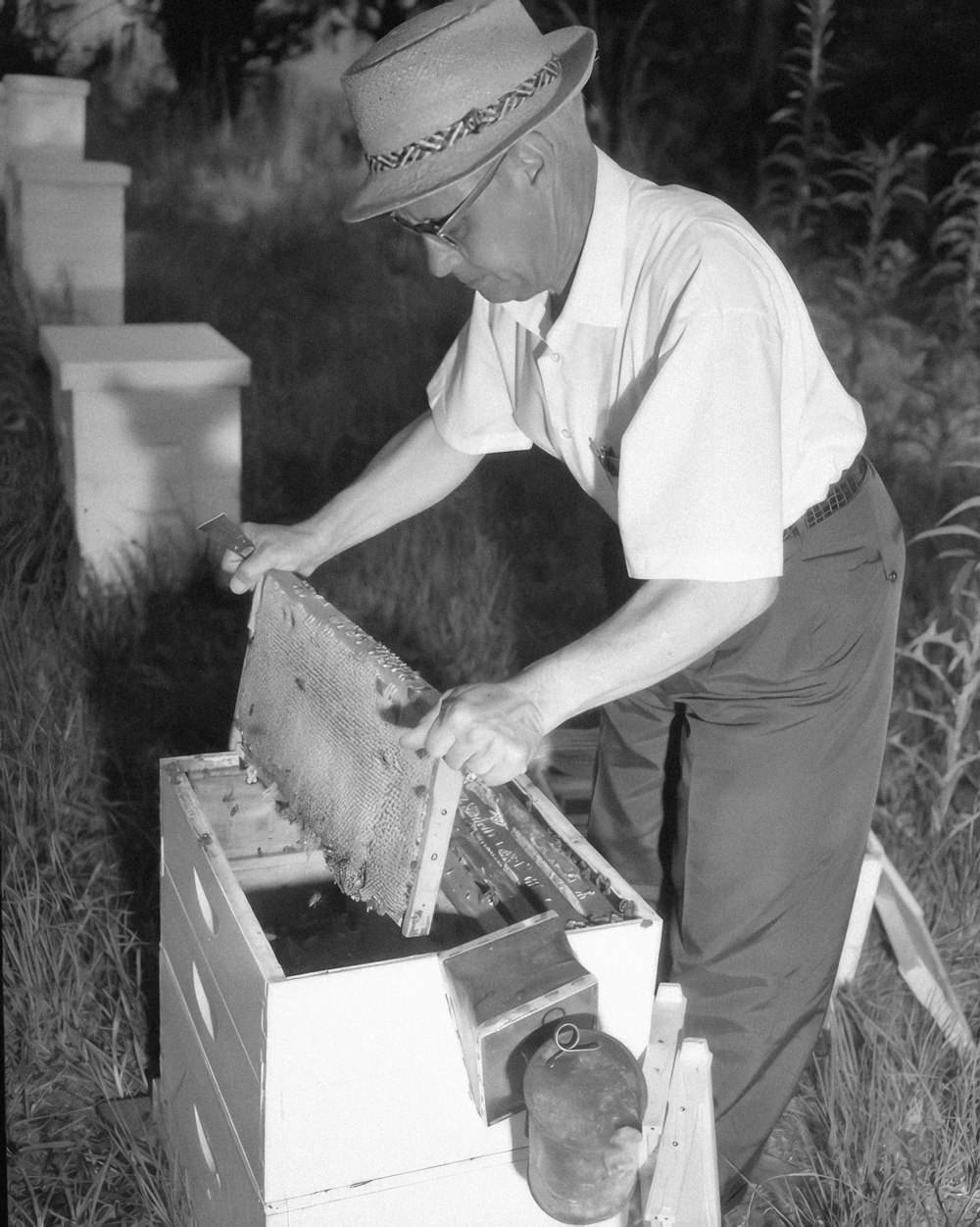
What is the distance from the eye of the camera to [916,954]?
2676 mm

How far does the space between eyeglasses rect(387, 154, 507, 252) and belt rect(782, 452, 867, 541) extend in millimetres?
636

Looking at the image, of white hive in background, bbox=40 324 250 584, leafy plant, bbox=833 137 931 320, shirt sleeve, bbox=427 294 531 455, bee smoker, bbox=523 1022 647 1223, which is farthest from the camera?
leafy plant, bbox=833 137 931 320

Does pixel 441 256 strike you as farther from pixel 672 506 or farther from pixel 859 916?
pixel 859 916

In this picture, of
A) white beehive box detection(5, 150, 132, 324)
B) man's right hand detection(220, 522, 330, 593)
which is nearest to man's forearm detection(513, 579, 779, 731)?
man's right hand detection(220, 522, 330, 593)

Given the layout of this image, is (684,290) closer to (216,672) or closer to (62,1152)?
(62,1152)

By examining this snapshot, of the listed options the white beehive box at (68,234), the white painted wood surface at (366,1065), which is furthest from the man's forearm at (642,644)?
the white beehive box at (68,234)

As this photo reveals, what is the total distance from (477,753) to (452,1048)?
36cm

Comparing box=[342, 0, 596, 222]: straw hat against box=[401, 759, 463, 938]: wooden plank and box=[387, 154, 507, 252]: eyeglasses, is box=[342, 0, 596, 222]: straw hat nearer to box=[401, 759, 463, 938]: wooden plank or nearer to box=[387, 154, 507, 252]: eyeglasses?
box=[387, 154, 507, 252]: eyeglasses

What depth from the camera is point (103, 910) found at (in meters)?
2.75

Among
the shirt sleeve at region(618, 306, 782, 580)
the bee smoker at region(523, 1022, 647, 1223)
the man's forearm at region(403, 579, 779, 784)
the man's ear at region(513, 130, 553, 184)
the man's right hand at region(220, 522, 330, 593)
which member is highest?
the man's ear at region(513, 130, 553, 184)

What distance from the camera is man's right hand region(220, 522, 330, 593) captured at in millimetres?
2062

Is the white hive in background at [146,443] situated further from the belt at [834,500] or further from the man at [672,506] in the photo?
the belt at [834,500]

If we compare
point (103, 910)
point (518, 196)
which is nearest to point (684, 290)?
point (518, 196)

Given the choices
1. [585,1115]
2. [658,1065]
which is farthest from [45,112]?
[585,1115]
